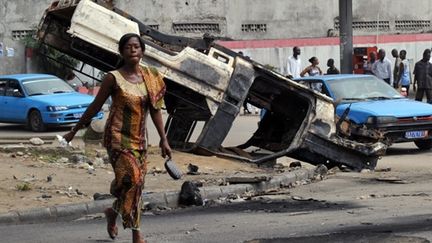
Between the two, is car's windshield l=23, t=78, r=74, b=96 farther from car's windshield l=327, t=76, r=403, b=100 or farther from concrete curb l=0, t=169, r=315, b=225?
concrete curb l=0, t=169, r=315, b=225

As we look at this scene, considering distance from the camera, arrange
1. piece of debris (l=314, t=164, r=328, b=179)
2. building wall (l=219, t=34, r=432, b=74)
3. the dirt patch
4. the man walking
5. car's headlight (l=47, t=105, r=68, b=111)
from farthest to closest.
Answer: building wall (l=219, t=34, r=432, b=74)
the man walking
car's headlight (l=47, t=105, r=68, b=111)
piece of debris (l=314, t=164, r=328, b=179)
the dirt patch

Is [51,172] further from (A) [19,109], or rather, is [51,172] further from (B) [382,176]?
(A) [19,109]

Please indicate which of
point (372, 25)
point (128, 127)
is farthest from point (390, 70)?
point (128, 127)

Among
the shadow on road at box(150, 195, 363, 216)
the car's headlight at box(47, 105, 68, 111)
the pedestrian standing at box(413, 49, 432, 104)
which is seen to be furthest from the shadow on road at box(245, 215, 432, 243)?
the car's headlight at box(47, 105, 68, 111)

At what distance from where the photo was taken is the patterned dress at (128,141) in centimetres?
704

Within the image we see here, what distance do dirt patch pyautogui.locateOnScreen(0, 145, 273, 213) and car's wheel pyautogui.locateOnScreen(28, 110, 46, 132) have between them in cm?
798

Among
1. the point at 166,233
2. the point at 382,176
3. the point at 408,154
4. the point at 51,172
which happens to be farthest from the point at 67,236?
the point at 408,154

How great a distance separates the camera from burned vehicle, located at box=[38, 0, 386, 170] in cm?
1255

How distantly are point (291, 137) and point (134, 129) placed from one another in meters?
7.20

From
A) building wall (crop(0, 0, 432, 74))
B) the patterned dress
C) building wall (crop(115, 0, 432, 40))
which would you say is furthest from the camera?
building wall (crop(115, 0, 432, 40))

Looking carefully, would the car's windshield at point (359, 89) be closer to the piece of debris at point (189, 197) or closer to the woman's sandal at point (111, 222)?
the piece of debris at point (189, 197)

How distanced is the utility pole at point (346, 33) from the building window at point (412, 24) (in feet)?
54.6

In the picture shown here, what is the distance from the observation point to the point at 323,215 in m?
9.05

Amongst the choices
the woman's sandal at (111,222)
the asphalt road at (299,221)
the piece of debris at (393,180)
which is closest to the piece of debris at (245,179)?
the asphalt road at (299,221)
